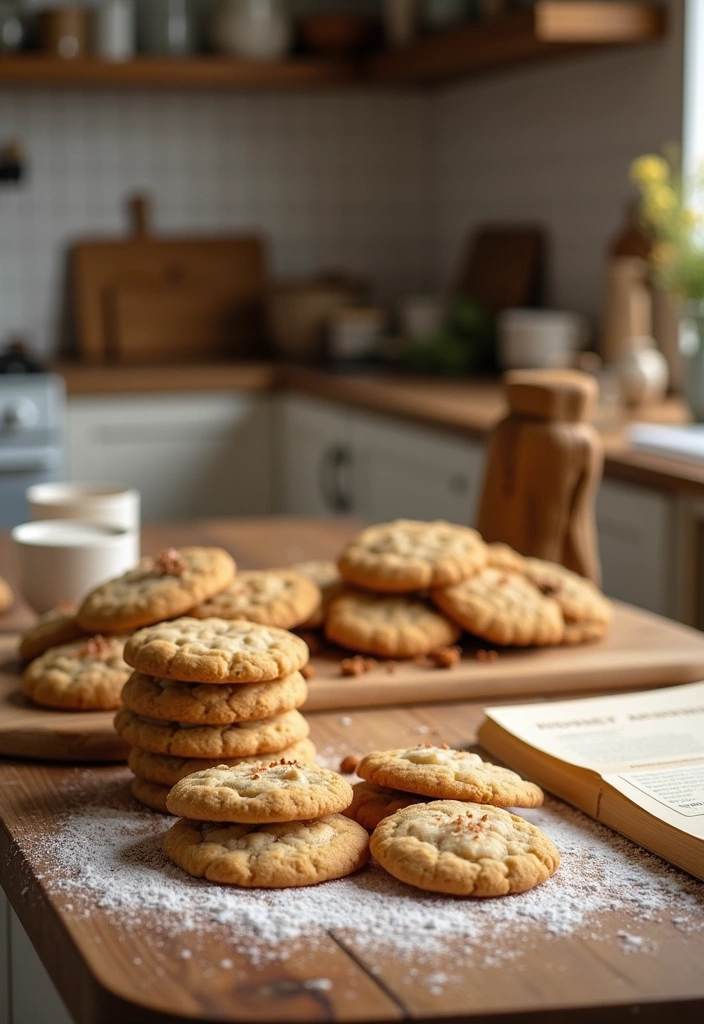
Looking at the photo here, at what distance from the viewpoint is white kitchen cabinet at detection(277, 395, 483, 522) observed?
3.12m

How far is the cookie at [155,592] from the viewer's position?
1154 millimetres

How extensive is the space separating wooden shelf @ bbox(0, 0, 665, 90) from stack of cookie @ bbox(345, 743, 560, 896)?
2.77m

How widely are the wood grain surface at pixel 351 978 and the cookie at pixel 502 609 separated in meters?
0.48

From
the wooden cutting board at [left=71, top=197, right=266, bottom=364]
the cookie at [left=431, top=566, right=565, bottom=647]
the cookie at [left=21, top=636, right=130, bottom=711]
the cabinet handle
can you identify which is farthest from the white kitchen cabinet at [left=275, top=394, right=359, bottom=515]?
the cookie at [left=21, top=636, right=130, bottom=711]

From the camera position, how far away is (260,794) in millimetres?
850

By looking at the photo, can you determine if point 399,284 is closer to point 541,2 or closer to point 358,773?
point 541,2

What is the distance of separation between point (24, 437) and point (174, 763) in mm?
2849

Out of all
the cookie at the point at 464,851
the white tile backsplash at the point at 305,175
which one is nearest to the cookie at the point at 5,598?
the cookie at the point at 464,851

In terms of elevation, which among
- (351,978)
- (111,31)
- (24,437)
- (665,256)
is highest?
(111,31)

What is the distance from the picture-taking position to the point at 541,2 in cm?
335

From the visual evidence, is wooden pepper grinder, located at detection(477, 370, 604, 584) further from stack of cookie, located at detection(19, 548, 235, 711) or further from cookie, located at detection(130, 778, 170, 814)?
cookie, located at detection(130, 778, 170, 814)

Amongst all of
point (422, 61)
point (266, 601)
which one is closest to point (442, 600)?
point (266, 601)

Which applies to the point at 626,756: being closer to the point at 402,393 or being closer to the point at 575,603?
the point at 575,603

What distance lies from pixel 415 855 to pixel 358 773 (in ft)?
0.47
